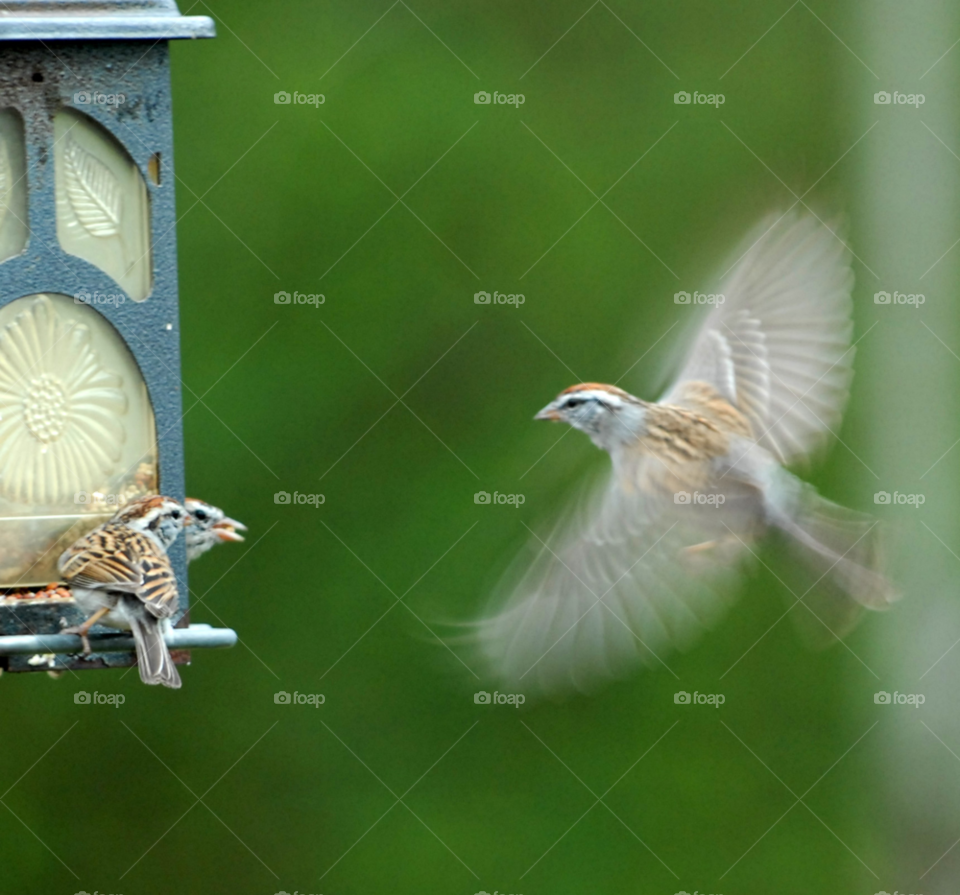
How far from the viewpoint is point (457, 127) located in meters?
6.90

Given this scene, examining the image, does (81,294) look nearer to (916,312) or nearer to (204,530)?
(204,530)

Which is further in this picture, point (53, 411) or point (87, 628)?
point (53, 411)

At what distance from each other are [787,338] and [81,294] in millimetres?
2083

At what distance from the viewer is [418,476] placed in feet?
22.5

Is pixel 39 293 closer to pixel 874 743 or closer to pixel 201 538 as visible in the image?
pixel 201 538

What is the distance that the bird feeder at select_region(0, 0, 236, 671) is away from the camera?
369 centimetres

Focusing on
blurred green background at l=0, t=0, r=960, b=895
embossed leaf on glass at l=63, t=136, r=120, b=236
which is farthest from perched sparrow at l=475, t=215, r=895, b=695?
blurred green background at l=0, t=0, r=960, b=895

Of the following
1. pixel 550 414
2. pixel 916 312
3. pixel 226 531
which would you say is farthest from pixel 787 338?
pixel 226 531

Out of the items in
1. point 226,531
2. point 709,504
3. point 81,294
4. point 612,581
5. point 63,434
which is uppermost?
point 81,294

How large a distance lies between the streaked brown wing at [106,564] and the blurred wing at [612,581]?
1201 millimetres

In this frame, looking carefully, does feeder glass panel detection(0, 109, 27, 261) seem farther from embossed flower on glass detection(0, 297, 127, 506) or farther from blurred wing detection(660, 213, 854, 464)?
blurred wing detection(660, 213, 854, 464)

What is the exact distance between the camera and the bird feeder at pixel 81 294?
3686 millimetres

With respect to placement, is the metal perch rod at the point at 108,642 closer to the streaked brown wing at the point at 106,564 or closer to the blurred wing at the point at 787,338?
the streaked brown wing at the point at 106,564

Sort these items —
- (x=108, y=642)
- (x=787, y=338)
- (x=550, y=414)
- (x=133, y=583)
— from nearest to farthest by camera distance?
(x=133, y=583) → (x=108, y=642) → (x=550, y=414) → (x=787, y=338)
